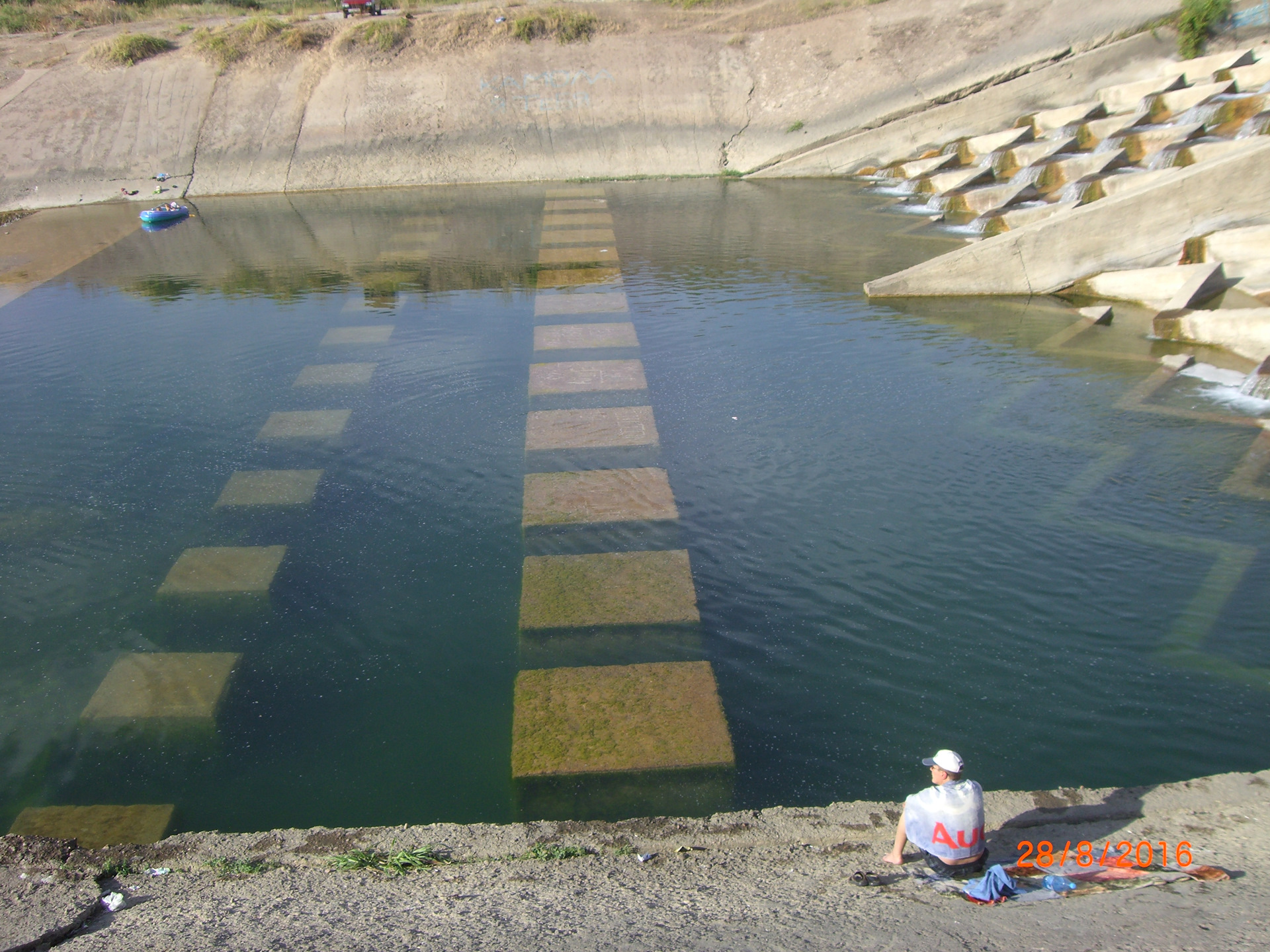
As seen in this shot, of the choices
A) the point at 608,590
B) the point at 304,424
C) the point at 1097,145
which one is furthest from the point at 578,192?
the point at 608,590

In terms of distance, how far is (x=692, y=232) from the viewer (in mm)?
20016

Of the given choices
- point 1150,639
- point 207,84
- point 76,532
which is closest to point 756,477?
point 1150,639

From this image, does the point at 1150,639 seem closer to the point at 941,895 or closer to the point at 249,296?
the point at 941,895

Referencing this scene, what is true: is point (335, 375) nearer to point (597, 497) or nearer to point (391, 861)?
point (597, 497)

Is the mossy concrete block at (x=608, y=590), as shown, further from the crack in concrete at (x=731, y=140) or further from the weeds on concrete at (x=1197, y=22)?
the weeds on concrete at (x=1197, y=22)

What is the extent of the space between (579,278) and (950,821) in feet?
44.7

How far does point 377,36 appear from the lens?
92.9ft

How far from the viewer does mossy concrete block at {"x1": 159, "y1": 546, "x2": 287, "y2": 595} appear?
788cm

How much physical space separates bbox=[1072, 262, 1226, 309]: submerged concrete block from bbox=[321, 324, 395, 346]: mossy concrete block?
37.1 ft

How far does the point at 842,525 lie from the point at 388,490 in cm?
466

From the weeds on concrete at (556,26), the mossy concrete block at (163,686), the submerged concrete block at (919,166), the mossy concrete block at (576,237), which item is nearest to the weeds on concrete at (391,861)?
the mossy concrete block at (163,686)

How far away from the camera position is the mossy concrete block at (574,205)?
22.9 meters

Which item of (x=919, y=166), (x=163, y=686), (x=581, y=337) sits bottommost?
(x=163, y=686)
